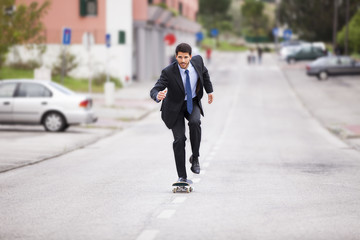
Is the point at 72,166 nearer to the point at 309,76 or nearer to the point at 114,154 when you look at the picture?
the point at 114,154

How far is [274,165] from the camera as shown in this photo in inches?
558

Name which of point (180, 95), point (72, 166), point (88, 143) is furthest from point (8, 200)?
point (88, 143)

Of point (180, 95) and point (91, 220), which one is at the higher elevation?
point (180, 95)

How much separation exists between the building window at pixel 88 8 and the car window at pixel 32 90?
26648mm

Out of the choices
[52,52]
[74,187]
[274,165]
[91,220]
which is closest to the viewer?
[91,220]

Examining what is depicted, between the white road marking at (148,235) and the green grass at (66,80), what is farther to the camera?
the green grass at (66,80)

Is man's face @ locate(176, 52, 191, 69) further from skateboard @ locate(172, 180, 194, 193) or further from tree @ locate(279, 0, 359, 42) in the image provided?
tree @ locate(279, 0, 359, 42)

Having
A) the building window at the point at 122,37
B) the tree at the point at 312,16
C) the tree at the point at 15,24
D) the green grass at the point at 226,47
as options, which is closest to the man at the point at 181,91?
the tree at the point at 15,24

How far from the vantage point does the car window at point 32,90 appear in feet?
74.1

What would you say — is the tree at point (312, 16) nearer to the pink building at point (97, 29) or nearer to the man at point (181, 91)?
the pink building at point (97, 29)

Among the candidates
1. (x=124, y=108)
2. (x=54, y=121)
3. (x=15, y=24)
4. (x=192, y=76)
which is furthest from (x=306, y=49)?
(x=192, y=76)

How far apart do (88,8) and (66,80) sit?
539cm

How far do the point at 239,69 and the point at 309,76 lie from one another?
41.6 feet

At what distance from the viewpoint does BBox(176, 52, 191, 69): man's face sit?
960 cm
